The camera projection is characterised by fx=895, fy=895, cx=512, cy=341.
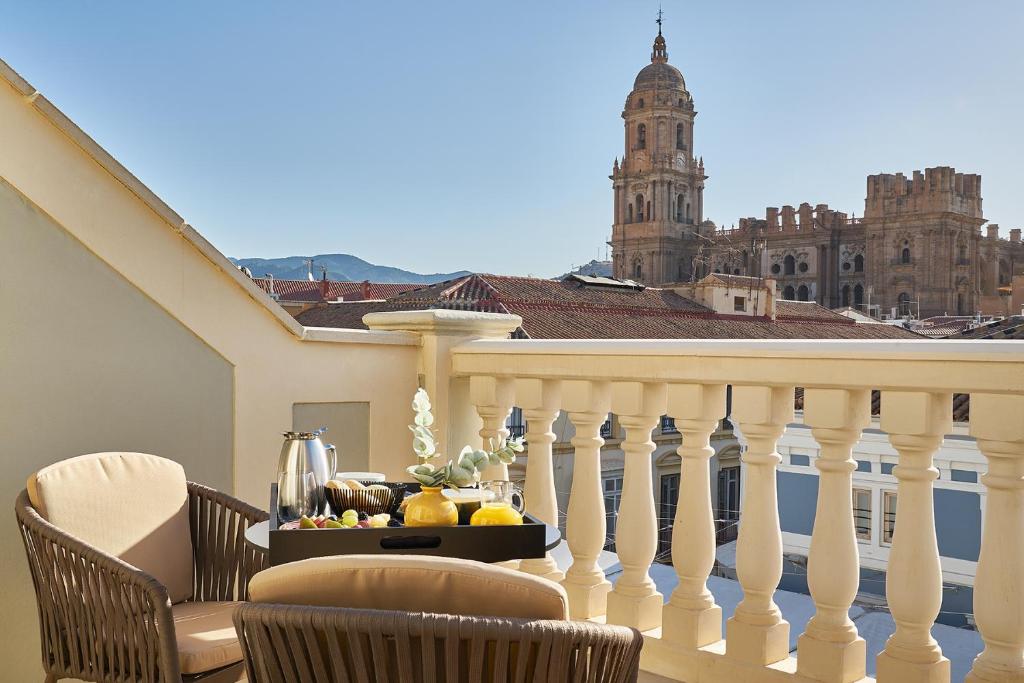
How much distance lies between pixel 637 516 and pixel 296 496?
855 millimetres

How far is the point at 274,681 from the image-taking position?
120 cm

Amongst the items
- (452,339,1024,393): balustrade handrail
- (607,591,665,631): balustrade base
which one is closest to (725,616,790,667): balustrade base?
(607,591,665,631): balustrade base

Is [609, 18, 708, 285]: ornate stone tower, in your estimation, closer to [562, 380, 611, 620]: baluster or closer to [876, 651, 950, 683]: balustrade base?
[562, 380, 611, 620]: baluster

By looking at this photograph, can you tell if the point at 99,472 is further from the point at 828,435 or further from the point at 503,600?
the point at 828,435

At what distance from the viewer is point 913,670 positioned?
1.71m

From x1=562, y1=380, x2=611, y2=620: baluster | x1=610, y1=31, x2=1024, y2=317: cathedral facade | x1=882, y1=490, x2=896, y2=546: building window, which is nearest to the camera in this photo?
x1=562, y1=380, x2=611, y2=620: baluster

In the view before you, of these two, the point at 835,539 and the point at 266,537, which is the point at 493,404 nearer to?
the point at 266,537

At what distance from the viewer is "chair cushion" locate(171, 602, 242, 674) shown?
1.72m

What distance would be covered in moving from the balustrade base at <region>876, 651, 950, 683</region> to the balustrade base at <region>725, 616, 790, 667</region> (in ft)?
0.86

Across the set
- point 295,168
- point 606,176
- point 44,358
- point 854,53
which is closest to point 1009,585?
point 44,358

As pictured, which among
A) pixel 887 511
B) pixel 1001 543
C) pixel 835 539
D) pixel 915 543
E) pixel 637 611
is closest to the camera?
pixel 1001 543

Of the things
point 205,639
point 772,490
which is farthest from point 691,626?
point 205,639

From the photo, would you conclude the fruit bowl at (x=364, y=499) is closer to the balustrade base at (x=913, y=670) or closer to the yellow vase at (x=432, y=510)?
the yellow vase at (x=432, y=510)

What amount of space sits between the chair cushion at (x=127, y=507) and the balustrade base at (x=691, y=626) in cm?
116
